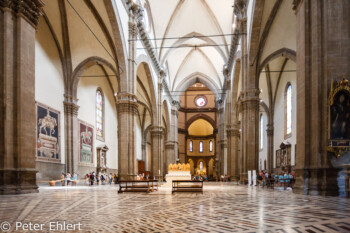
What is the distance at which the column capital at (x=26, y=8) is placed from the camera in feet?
34.8

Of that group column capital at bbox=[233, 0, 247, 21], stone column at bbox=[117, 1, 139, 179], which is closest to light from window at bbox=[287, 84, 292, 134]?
column capital at bbox=[233, 0, 247, 21]

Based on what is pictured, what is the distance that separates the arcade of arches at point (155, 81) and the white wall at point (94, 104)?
108 mm

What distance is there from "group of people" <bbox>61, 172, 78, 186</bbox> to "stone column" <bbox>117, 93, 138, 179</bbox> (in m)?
3.51

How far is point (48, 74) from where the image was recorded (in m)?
20.6

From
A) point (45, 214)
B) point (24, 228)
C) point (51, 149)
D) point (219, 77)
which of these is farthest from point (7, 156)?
point (219, 77)

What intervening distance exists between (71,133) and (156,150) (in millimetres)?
13249

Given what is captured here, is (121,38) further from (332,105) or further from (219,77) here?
(219,77)

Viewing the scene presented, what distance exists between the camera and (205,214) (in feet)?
20.2

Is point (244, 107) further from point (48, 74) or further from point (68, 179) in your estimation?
point (48, 74)

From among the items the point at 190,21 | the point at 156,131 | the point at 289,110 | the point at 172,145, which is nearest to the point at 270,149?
the point at 289,110

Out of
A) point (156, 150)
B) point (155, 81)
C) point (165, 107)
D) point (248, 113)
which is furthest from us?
point (165, 107)

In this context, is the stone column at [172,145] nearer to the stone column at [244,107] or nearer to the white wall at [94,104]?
the white wall at [94,104]

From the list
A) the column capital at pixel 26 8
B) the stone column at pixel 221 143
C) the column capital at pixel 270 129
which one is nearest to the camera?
the column capital at pixel 26 8

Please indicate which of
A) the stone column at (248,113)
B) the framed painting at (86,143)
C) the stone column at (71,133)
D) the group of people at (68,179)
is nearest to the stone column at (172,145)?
the framed painting at (86,143)
